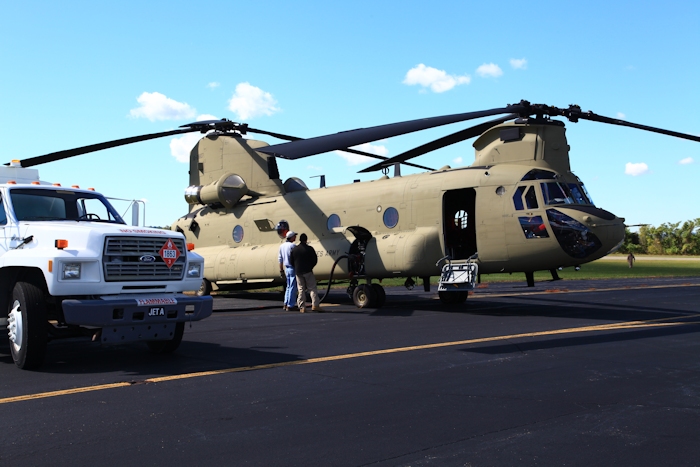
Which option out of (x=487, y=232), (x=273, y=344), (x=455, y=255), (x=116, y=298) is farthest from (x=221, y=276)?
A: (x=116, y=298)

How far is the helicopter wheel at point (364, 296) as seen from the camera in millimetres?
15836

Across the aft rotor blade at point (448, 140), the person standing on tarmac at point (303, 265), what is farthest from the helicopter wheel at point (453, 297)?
the aft rotor blade at point (448, 140)

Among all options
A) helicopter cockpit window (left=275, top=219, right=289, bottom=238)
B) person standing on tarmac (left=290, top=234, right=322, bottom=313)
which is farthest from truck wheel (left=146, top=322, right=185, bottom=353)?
helicopter cockpit window (left=275, top=219, right=289, bottom=238)

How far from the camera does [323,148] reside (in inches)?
533

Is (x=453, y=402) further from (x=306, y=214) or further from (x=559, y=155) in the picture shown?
(x=306, y=214)

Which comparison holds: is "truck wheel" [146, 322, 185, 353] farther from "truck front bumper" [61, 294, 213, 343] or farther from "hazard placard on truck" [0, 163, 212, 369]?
"truck front bumper" [61, 294, 213, 343]

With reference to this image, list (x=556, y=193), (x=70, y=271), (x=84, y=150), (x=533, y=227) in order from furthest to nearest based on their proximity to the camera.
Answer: (x=84, y=150) < (x=556, y=193) < (x=533, y=227) < (x=70, y=271)

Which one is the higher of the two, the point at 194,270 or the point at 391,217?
the point at 391,217

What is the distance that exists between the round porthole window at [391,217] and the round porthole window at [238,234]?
527 cm

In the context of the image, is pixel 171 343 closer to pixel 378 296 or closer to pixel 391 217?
pixel 378 296

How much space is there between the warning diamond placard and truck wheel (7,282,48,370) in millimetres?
1474

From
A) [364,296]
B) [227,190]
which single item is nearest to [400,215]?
[364,296]

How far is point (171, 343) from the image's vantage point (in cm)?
869

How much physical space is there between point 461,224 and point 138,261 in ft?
33.1
